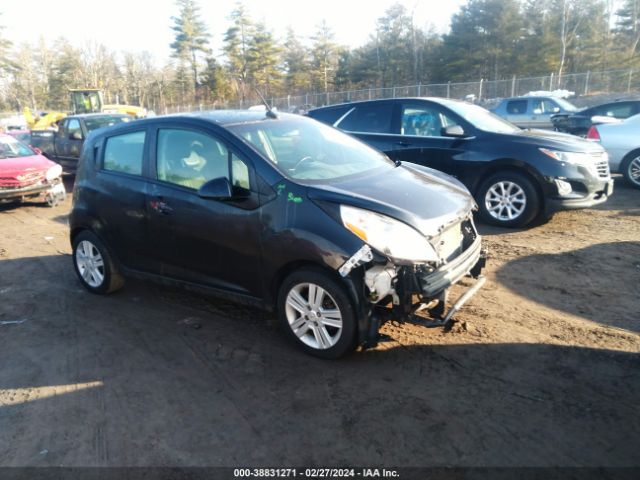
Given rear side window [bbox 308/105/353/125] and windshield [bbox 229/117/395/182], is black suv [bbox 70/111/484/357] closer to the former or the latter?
windshield [bbox 229/117/395/182]

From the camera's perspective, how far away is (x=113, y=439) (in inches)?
116

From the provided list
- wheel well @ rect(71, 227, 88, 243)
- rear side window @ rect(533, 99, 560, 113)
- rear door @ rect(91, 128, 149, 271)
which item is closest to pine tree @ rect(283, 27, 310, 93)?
rear side window @ rect(533, 99, 560, 113)

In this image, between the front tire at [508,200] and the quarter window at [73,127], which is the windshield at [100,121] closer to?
the quarter window at [73,127]

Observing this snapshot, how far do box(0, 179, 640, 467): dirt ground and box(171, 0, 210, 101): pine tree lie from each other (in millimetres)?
58317

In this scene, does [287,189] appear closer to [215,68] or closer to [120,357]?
[120,357]

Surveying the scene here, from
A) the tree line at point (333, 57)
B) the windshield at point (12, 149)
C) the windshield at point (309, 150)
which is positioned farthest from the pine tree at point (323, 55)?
the windshield at point (309, 150)

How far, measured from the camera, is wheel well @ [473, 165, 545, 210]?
258 inches

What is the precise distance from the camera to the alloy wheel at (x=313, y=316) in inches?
138

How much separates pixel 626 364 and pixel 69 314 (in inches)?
196

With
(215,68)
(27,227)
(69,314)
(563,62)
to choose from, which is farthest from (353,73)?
(69,314)

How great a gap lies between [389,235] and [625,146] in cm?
825

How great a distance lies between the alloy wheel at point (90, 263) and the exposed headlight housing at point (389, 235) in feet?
10.3

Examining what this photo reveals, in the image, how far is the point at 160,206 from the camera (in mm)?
4344

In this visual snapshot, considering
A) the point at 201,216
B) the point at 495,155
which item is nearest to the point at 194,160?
the point at 201,216
